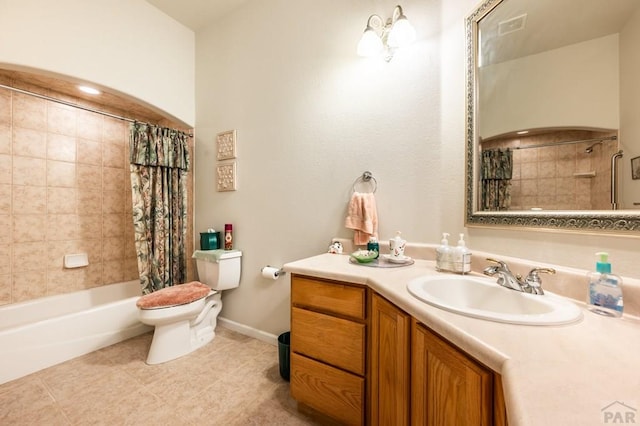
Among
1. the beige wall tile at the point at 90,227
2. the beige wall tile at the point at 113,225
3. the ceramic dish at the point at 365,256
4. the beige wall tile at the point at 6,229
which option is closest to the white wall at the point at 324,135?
the ceramic dish at the point at 365,256

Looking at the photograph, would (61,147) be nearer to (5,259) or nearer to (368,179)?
(5,259)

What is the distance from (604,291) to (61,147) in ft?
11.7

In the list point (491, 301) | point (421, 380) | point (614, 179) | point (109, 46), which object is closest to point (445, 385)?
point (421, 380)

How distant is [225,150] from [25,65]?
4.13ft

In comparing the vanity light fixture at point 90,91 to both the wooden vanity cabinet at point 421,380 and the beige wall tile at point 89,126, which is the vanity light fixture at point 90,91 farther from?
the wooden vanity cabinet at point 421,380

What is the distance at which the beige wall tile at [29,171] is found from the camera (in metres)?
1.97

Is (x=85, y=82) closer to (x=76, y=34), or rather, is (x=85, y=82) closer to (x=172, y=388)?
(x=76, y=34)

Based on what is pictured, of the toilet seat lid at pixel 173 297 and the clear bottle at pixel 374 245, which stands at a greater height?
the clear bottle at pixel 374 245

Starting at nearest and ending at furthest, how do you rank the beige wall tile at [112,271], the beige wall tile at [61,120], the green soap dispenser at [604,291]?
the green soap dispenser at [604,291], the beige wall tile at [61,120], the beige wall tile at [112,271]

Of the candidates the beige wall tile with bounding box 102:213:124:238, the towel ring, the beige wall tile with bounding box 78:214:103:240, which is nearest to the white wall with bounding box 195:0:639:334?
the towel ring

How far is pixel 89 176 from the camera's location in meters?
2.35

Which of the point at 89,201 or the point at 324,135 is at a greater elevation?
the point at 324,135
